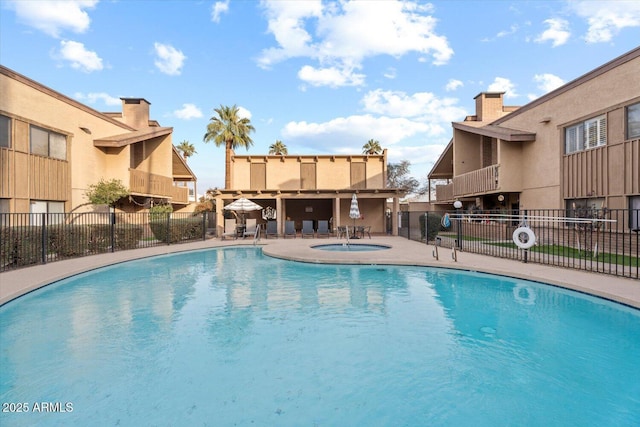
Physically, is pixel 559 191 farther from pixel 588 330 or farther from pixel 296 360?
pixel 296 360

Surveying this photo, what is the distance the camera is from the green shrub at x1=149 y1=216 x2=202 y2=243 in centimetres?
1761

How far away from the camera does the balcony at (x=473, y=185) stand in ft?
59.2

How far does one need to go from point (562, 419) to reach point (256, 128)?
93.1 feet

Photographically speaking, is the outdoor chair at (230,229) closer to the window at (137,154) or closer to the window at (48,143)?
the window at (137,154)

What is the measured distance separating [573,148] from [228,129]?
75.9 ft

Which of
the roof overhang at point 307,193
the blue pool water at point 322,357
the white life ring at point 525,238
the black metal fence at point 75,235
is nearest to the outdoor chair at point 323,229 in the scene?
the roof overhang at point 307,193

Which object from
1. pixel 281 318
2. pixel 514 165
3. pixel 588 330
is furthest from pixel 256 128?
pixel 588 330

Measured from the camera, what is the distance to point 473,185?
20594 millimetres

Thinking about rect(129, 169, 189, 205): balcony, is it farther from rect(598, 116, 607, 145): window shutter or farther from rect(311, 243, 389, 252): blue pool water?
rect(598, 116, 607, 145): window shutter

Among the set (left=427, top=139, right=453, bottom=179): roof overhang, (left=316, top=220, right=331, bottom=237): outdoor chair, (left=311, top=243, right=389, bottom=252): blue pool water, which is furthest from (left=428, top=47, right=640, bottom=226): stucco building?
(left=316, top=220, right=331, bottom=237): outdoor chair

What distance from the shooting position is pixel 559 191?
47.7ft

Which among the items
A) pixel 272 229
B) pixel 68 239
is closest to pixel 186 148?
pixel 272 229

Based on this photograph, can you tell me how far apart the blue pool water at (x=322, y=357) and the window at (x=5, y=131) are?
8.30 m

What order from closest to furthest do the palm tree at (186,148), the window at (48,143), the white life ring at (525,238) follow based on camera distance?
the white life ring at (525,238), the window at (48,143), the palm tree at (186,148)
